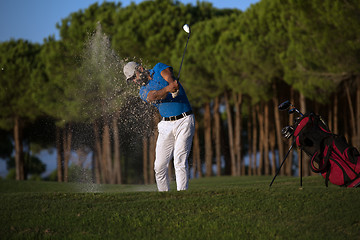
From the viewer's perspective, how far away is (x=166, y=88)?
25.5 ft

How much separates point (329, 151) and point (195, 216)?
2.55 metres

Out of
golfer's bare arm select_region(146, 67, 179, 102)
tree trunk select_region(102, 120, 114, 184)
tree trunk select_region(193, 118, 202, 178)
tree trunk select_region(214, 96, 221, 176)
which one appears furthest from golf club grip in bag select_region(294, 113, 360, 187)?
tree trunk select_region(193, 118, 202, 178)

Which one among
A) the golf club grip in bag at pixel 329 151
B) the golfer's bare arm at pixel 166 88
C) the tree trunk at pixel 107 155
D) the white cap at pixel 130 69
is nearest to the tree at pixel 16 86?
the tree trunk at pixel 107 155

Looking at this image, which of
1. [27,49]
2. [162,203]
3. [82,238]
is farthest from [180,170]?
[27,49]

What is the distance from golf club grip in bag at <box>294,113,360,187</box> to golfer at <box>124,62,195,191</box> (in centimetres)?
176

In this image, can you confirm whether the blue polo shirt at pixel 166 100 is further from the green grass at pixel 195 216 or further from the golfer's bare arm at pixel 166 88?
→ the green grass at pixel 195 216

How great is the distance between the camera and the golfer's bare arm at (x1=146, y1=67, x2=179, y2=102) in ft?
25.4

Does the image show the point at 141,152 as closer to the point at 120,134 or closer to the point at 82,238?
A: the point at 120,134

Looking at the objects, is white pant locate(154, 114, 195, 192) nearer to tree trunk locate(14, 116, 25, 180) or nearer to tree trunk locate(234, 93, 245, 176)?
tree trunk locate(234, 93, 245, 176)

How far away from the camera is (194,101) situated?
28.9m

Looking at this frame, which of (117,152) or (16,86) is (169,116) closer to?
(117,152)

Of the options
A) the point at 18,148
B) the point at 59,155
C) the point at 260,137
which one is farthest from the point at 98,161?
the point at 260,137

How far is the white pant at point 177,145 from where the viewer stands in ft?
26.6

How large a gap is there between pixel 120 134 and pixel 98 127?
4.83 ft
